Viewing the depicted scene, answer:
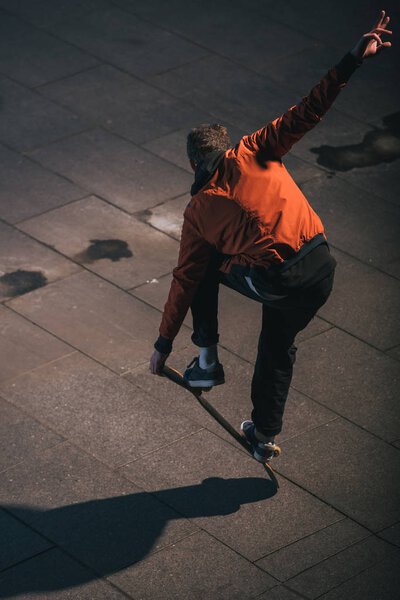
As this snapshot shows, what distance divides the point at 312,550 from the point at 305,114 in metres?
2.61

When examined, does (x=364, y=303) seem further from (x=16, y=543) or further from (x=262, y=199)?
(x=16, y=543)

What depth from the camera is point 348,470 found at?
7652mm

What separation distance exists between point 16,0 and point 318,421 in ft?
29.6

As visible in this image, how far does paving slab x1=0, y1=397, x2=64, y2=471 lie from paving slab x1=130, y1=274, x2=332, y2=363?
1.52 m

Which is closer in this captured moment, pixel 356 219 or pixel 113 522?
pixel 113 522

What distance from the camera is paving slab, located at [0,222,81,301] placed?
939 centimetres

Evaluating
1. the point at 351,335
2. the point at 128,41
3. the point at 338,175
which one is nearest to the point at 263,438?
the point at 351,335

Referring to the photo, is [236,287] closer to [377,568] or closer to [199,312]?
[199,312]

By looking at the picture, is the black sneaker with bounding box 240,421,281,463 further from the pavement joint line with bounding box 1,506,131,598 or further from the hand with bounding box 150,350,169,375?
the pavement joint line with bounding box 1,506,131,598

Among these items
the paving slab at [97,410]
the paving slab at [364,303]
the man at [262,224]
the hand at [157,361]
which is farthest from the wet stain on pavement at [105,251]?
the man at [262,224]

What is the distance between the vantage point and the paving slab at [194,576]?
21.5ft

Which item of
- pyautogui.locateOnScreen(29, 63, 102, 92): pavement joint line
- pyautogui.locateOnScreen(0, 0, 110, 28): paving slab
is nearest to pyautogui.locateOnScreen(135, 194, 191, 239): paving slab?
pyautogui.locateOnScreen(29, 63, 102, 92): pavement joint line

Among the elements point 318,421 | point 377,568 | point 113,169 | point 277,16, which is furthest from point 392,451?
point 277,16

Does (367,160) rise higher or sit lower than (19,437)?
higher
